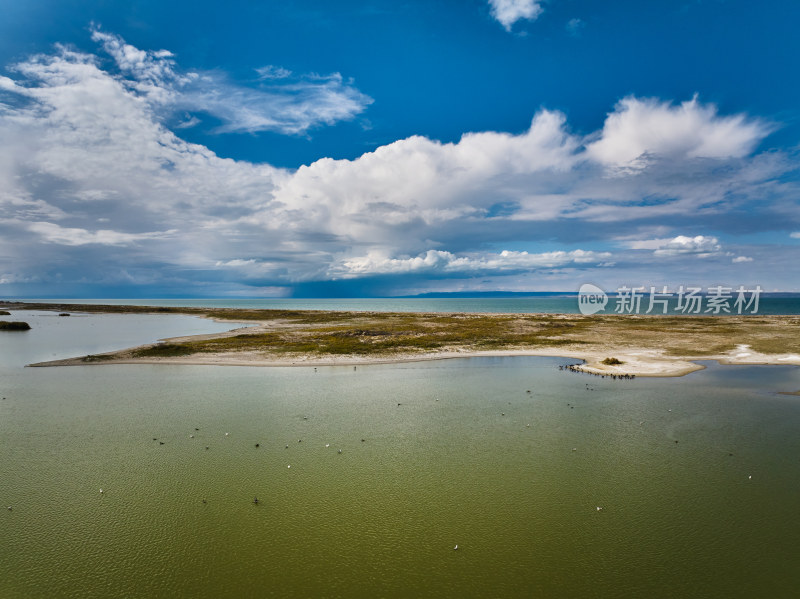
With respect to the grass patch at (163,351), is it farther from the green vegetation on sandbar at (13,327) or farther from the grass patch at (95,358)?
the green vegetation on sandbar at (13,327)

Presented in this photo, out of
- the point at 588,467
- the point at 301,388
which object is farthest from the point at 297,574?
the point at 301,388

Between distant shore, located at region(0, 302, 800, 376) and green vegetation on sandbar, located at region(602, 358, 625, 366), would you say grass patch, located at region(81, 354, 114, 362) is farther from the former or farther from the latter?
green vegetation on sandbar, located at region(602, 358, 625, 366)

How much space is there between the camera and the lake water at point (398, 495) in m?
14.9

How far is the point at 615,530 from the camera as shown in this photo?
57.4 ft

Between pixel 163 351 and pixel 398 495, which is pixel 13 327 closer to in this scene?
pixel 163 351

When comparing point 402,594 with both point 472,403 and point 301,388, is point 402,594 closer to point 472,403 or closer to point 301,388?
point 472,403

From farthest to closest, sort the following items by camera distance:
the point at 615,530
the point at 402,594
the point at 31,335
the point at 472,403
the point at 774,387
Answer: the point at 31,335, the point at 774,387, the point at 472,403, the point at 615,530, the point at 402,594

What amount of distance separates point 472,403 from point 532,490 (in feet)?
52.8

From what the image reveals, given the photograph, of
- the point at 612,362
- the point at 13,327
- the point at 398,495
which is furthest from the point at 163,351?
the point at 13,327

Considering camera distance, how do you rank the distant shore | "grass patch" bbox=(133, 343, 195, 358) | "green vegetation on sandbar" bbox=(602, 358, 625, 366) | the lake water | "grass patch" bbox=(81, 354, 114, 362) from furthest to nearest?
"grass patch" bbox=(133, 343, 195, 358) → the distant shore → "grass patch" bbox=(81, 354, 114, 362) → "green vegetation on sandbar" bbox=(602, 358, 625, 366) → the lake water

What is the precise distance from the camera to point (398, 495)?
2058 cm

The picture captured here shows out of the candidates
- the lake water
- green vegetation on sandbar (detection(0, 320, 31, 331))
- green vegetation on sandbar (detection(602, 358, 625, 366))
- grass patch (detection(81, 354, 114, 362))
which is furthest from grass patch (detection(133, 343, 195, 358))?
green vegetation on sandbar (detection(0, 320, 31, 331))

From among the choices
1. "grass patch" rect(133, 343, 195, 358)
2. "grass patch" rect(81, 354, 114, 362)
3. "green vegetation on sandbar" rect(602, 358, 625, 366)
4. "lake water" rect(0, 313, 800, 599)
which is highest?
"green vegetation on sandbar" rect(602, 358, 625, 366)

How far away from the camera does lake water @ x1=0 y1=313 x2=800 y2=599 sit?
1485 centimetres
